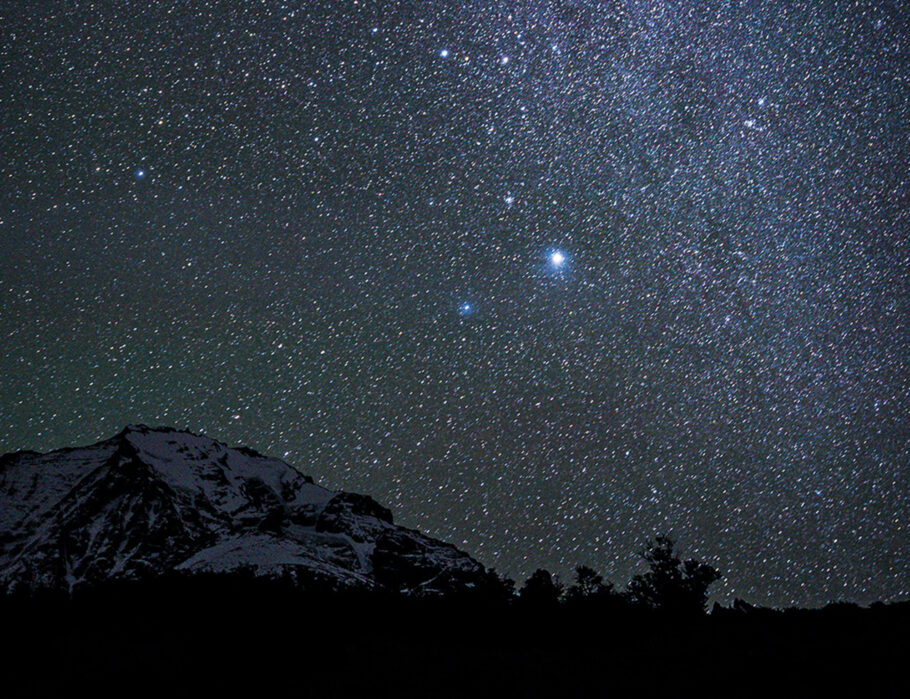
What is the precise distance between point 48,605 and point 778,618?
36976 mm

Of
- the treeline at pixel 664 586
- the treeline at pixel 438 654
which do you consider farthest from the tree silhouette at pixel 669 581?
the treeline at pixel 438 654

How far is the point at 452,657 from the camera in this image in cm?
1599

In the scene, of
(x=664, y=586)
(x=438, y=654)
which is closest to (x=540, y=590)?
(x=664, y=586)

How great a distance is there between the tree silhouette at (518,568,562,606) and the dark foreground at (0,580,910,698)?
2125 cm

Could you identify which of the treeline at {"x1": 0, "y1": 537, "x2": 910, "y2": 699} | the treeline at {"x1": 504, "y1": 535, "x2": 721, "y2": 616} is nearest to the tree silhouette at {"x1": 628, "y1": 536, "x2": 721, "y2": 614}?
the treeline at {"x1": 504, "y1": 535, "x2": 721, "y2": 616}

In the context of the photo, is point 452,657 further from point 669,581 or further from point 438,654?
point 669,581

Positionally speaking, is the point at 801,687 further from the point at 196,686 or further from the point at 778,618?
the point at 196,686

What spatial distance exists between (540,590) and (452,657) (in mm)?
43265

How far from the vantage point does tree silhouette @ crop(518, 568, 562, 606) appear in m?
49.6

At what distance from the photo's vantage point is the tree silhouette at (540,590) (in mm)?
49562

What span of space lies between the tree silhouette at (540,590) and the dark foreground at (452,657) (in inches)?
837

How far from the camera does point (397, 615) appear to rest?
35875 millimetres

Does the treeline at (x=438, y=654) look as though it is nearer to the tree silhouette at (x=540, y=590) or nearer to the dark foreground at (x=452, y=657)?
the dark foreground at (x=452, y=657)

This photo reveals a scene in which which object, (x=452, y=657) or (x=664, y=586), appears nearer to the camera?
(x=452, y=657)
